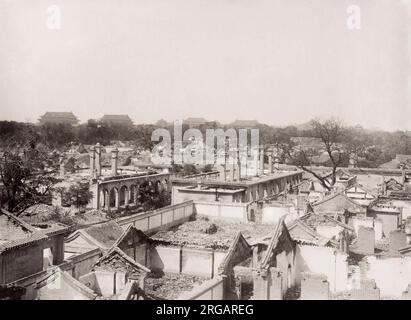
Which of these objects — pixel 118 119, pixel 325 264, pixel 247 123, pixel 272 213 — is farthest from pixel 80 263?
pixel 118 119

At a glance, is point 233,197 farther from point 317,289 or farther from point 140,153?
point 140,153

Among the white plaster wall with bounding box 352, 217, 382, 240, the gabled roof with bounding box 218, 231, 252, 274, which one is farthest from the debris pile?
the white plaster wall with bounding box 352, 217, 382, 240

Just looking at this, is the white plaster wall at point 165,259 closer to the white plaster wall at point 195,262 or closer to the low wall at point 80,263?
the white plaster wall at point 195,262

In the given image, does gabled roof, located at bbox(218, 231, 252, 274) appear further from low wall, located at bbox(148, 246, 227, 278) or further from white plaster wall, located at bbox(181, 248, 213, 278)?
white plaster wall, located at bbox(181, 248, 213, 278)

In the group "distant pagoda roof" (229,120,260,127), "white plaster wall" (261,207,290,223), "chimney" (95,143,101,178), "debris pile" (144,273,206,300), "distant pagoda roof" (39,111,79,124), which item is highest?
"distant pagoda roof" (39,111,79,124)

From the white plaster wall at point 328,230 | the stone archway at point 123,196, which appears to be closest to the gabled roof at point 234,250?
the white plaster wall at point 328,230

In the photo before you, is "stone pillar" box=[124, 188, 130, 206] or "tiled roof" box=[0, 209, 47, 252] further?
"stone pillar" box=[124, 188, 130, 206]
